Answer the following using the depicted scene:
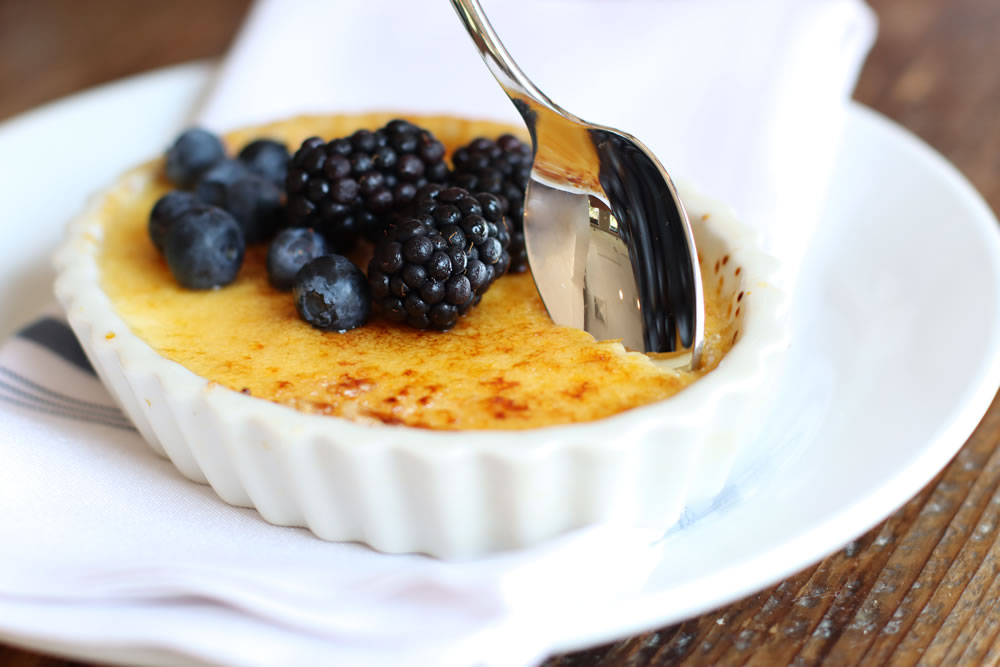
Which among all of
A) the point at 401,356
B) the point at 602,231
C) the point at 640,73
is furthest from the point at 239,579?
the point at 640,73

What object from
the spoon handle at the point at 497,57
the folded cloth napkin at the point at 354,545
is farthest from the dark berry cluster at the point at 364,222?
the folded cloth napkin at the point at 354,545

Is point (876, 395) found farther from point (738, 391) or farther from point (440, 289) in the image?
point (440, 289)

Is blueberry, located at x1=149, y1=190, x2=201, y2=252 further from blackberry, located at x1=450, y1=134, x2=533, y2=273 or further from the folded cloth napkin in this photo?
blackberry, located at x1=450, y1=134, x2=533, y2=273

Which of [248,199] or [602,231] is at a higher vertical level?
[602,231]

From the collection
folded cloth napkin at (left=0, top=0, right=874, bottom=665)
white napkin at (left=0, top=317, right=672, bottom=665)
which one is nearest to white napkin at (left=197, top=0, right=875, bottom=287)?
folded cloth napkin at (left=0, top=0, right=874, bottom=665)

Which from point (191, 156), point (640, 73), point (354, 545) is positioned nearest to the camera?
point (354, 545)

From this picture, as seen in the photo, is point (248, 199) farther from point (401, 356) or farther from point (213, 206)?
point (401, 356)

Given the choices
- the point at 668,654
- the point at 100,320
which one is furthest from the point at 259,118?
the point at 668,654
